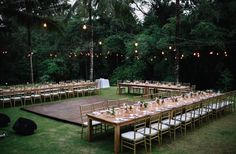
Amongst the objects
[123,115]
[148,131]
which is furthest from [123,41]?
[148,131]

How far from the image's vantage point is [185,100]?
9.30m

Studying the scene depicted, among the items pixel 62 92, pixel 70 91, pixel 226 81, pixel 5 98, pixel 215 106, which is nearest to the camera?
pixel 215 106

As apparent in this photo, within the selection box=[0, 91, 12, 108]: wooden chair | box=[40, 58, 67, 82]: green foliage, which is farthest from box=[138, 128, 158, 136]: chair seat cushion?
box=[40, 58, 67, 82]: green foliage

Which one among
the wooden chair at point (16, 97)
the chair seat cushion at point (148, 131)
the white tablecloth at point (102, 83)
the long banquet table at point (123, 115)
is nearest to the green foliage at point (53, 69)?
the white tablecloth at point (102, 83)

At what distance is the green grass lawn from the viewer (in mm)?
6297

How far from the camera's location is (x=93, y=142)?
6.95 m

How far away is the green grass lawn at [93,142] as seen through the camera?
→ 630 centimetres

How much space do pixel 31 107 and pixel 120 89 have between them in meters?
6.15

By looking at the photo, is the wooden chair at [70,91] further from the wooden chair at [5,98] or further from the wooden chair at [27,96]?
the wooden chair at [5,98]

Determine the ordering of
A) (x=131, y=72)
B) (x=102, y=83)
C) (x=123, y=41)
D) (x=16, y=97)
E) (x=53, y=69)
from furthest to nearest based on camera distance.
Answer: (x=123, y=41) < (x=53, y=69) < (x=131, y=72) < (x=102, y=83) < (x=16, y=97)

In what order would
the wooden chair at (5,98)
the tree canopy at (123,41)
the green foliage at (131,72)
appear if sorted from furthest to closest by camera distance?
1. the green foliage at (131,72)
2. the tree canopy at (123,41)
3. the wooden chair at (5,98)

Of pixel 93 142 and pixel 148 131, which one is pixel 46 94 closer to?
pixel 93 142

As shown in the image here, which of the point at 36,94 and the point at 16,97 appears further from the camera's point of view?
the point at 36,94

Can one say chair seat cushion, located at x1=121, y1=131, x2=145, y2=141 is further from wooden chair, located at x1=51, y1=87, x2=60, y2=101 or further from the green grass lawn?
wooden chair, located at x1=51, y1=87, x2=60, y2=101
